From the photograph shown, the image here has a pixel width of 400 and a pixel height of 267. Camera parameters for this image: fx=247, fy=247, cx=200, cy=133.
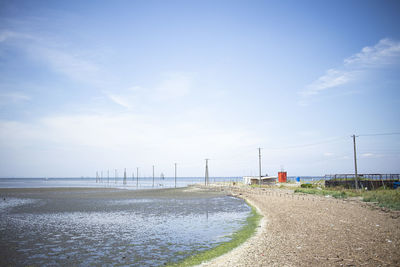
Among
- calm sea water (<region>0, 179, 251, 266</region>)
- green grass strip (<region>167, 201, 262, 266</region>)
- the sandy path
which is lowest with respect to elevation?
calm sea water (<region>0, 179, 251, 266</region>)

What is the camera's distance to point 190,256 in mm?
13625

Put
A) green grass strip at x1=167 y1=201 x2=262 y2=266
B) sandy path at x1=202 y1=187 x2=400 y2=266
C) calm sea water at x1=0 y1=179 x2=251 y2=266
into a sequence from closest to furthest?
sandy path at x1=202 y1=187 x2=400 y2=266 → green grass strip at x1=167 y1=201 x2=262 y2=266 → calm sea water at x1=0 y1=179 x2=251 y2=266

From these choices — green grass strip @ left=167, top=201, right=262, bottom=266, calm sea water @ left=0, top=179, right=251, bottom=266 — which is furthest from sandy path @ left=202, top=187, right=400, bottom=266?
calm sea water @ left=0, top=179, right=251, bottom=266

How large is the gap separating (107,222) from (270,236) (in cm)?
1612

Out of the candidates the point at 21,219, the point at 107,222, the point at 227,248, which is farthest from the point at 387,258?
the point at 21,219

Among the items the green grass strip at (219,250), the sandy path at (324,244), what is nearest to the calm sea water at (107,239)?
the green grass strip at (219,250)

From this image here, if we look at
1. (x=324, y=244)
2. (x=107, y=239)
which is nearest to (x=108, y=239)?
(x=107, y=239)

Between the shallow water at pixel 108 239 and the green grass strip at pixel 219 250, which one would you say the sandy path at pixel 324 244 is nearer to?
the green grass strip at pixel 219 250

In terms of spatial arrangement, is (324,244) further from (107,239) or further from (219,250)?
(107,239)

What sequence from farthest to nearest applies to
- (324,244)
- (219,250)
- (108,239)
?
1. (108,239)
2. (219,250)
3. (324,244)

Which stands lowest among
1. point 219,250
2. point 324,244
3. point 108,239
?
point 108,239

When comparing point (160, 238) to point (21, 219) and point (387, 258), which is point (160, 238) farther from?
point (21, 219)

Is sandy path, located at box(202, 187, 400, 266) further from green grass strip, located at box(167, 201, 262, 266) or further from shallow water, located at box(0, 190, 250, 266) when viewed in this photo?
shallow water, located at box(0, 190, 250, 266)

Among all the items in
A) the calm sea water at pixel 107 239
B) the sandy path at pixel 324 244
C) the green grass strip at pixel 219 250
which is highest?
the sandy path at pixel 324 244
